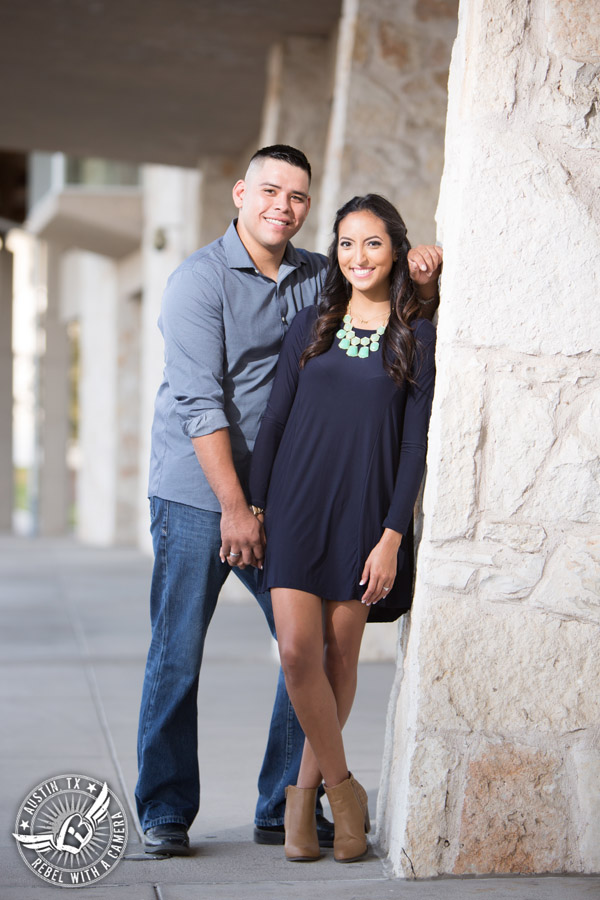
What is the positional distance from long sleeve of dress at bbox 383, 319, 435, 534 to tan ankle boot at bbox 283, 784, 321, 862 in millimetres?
721

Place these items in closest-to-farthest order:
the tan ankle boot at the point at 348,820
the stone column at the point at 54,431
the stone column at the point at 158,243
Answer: the tan ankle boot at the point at 348,820, the stone column at the point at 158,243, the stone column at the point at 54,431

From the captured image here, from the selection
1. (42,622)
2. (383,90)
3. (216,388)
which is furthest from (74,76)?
(216,388)

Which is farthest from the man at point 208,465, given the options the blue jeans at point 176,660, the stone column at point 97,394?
the stone column at point 97,394

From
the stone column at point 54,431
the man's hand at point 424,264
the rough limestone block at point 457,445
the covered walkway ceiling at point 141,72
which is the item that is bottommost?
the stone column at point 54,431

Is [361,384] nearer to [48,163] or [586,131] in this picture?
[586,131]

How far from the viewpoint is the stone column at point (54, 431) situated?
59.1 feet

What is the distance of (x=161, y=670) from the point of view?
2984 millimetres

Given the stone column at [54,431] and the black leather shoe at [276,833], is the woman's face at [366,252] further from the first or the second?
the stone column at [54,431]

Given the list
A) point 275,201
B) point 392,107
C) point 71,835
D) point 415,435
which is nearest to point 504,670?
point 415,435

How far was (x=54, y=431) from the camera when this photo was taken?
1808cm

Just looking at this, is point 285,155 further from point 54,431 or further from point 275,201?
point 54,431

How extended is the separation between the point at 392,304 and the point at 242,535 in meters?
0.69

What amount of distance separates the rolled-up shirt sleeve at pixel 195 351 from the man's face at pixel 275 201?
0.21 meters

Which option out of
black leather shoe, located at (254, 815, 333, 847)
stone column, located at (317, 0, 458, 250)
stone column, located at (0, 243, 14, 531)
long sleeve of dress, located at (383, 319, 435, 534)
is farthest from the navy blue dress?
stone column, located at (0, 243, 14, 531)
